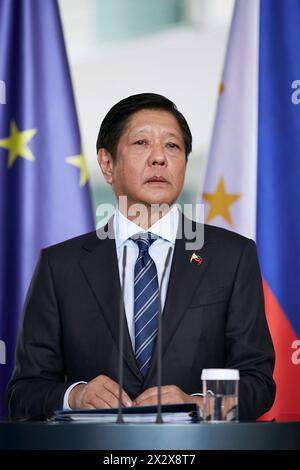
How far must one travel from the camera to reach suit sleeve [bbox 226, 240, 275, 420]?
8.50 ft

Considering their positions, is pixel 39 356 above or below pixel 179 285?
below

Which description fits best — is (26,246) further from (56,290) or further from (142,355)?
(142,355)

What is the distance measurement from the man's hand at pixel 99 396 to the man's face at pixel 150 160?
74 centimetres

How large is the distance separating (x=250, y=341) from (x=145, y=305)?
349 millimetres

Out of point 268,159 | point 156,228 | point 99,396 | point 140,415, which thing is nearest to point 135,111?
point 156,228

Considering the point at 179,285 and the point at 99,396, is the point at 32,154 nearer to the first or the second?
the point at 179,285

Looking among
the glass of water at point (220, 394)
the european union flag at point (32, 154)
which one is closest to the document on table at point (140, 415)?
the glass of water at point (220, 394)

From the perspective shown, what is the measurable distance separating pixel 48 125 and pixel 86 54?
0.45 metres

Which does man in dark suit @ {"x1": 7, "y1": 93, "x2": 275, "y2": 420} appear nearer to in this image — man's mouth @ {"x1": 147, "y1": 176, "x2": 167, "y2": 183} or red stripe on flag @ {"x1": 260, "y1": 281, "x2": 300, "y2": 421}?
man's mouth @ {"x1": 147, "y1": 176, "x2": 167, "y2": 183}

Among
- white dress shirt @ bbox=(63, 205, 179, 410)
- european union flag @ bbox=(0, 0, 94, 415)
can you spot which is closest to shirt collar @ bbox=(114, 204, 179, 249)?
white dress shirt @ bbox=(63, 205, 179, 410)

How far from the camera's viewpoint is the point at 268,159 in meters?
3.76

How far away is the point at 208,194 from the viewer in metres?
3.83

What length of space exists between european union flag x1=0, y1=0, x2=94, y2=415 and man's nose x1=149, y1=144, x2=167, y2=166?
0.93 metres

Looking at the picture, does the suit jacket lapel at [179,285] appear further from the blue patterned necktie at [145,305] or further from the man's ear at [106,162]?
the man's ear at [106,162]
